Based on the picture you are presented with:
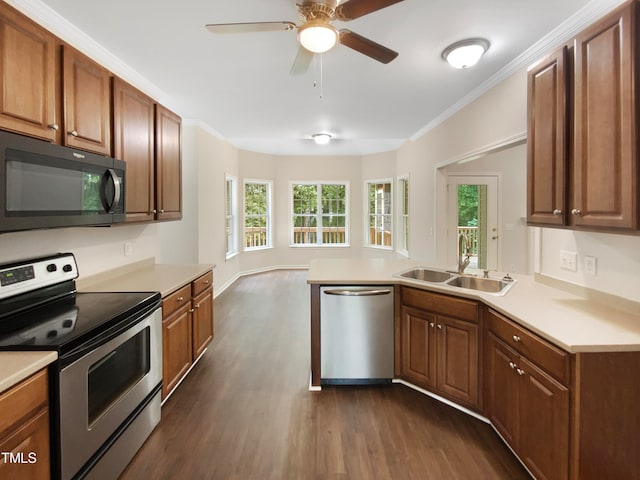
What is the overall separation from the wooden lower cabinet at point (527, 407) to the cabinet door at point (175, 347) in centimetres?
216

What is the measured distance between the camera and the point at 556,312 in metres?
1.78

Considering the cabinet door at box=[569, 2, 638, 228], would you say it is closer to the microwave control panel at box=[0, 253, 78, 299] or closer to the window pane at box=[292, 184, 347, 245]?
the microwave control panel at box=[0, 253, 78, 299]

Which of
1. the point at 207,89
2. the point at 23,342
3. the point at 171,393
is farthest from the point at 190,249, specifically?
the point at 23,342

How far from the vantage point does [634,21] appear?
1.37m

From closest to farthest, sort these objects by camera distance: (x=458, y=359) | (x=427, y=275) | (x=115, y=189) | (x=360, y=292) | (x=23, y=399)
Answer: (x=23, y=399) → (x=115, y=189) → (x=458, y=359) → (x=360, y=292) → (x=427, y=275)

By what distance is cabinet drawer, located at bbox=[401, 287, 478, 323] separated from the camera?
223 centimetres

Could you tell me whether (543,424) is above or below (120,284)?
below

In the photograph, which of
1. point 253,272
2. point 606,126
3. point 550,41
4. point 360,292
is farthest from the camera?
point 253,272

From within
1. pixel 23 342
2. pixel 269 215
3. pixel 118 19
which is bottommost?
pixel 23 342

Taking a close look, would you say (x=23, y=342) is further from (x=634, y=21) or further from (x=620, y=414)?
(x=634, y=21)

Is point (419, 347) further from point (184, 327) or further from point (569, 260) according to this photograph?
point (184, 327)

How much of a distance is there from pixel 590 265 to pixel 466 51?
1.75 m

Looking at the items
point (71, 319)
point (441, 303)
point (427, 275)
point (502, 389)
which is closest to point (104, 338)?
point (71, 319)

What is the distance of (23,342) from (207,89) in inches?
114
